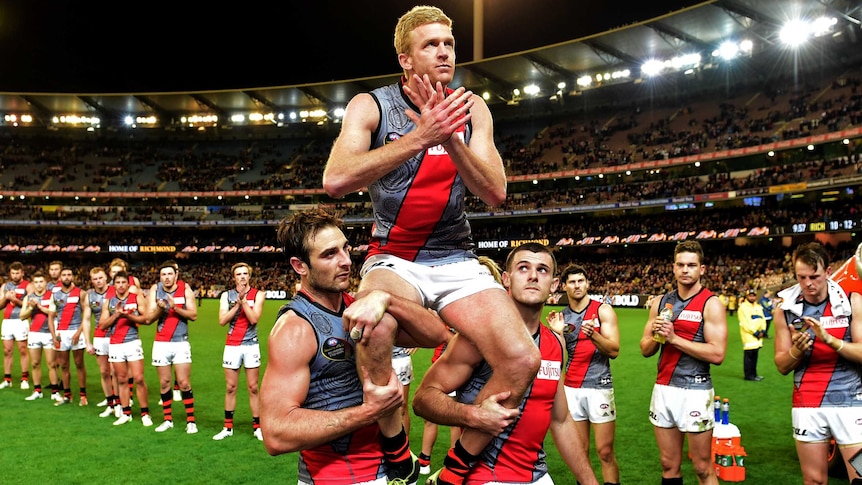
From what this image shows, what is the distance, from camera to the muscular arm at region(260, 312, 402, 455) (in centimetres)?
321

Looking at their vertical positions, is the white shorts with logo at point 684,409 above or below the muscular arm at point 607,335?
below

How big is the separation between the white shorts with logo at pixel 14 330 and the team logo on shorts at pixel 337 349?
593 inches

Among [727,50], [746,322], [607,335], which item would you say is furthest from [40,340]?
[727,50]

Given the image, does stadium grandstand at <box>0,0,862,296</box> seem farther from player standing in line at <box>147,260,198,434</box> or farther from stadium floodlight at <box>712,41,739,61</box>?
player standing in line at <box>147,260,198,434</box>

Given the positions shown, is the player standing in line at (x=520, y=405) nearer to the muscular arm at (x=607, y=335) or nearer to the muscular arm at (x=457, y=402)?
the muscular arm at (x=457, y=402)

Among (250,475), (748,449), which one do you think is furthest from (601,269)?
(250,475)

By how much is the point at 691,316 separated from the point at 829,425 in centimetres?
160

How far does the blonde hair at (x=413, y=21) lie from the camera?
3.36m

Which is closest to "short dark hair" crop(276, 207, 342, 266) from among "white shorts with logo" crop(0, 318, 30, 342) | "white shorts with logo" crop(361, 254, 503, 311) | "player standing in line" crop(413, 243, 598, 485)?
"white shorts with logo" crop(361, 254, 503, 311)

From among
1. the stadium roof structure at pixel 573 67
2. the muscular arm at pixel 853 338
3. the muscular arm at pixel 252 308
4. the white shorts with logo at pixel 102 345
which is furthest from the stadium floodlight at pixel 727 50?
the white shorts with logo at pixel 102 345

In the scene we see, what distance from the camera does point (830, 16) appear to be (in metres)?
39.5

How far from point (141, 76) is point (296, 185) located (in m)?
20.3

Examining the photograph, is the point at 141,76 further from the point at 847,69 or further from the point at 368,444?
A: the point at 368,444

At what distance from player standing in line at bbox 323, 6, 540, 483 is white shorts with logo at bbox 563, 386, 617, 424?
374 cm
